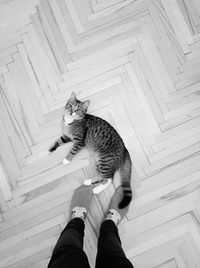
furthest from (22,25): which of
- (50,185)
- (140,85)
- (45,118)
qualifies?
(50,185)

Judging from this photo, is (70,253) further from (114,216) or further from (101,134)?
(101,134)

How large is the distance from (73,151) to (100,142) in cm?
17

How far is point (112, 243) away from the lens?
3.84 feet

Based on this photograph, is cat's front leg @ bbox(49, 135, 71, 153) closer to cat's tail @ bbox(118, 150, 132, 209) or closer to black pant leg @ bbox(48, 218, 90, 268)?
cat's tail @ bbox(118, 150, 132, 209)

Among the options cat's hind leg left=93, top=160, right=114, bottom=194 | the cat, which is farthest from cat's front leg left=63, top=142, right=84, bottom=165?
cat's hind leg left=93, top=160, right=114, bottom=194

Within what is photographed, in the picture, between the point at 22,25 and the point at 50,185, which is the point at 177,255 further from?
the point at 22,25

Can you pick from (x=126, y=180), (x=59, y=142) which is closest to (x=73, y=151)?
(x=59, y=142)

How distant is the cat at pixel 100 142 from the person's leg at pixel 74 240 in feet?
0.26

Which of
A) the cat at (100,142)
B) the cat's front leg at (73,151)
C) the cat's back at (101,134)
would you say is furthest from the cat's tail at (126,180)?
the cat's front leg at (73,151)

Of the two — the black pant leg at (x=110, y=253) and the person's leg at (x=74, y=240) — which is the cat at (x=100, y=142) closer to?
the person's leg at (x=74, y=240)

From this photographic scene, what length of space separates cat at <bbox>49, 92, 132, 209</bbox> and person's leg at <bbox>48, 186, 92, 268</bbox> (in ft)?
0.26

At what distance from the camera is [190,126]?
5.29ft

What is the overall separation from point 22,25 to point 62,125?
663 millimetres

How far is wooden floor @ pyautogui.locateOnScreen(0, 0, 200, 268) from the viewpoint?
5.07ft
